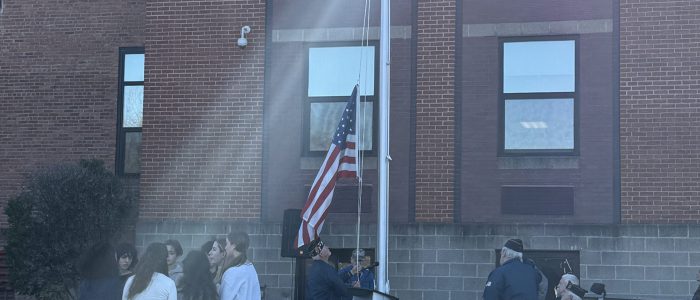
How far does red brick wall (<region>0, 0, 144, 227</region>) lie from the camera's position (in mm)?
18375

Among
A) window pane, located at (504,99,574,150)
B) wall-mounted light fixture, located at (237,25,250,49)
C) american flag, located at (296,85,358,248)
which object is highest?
wall-mounted light fixture, located at (237,25,250,49)

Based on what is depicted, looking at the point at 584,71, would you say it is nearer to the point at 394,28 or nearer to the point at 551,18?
the point at 551,18

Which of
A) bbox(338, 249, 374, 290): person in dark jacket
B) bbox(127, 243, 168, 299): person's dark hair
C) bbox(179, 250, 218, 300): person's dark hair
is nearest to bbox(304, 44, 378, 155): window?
bbox(338, 249, 374, 290): person in dark jacket

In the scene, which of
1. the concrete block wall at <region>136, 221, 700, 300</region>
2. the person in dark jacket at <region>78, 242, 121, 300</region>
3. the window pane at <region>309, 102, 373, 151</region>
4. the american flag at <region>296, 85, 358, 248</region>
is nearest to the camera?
the person in dark jacket at <region>78, 242, 121, 300</region>

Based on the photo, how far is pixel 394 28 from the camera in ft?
52.7

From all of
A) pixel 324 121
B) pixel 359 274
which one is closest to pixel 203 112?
pixel 324 121

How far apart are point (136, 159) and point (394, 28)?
17.0ft

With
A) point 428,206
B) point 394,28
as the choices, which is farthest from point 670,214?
point 394,28

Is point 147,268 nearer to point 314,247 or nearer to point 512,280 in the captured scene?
point 314,247

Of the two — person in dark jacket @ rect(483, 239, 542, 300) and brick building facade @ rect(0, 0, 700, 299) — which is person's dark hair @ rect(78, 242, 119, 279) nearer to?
person in dark jacket @ rect(483, 239, 542, 300)

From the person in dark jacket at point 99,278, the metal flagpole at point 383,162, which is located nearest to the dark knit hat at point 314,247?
the metal flagpole at point 383,162

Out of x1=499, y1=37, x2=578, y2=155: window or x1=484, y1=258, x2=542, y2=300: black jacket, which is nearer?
x1=484, y1=258, x2=542, y2=300: black jacket

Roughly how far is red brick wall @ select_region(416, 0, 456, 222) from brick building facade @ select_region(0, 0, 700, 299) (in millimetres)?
21

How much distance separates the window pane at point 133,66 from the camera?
18453mm
